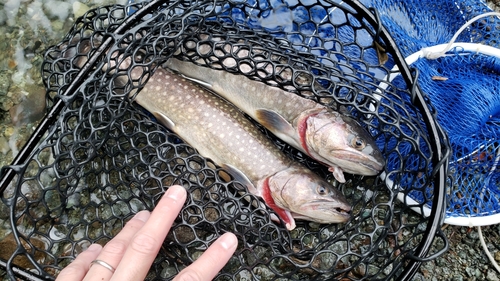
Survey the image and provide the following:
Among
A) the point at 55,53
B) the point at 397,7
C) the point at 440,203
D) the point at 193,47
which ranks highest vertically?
the point at 397,7

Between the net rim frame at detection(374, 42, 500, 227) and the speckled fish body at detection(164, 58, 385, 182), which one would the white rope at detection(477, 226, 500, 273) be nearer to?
the net rim frame at detection(374, 42, 500, 227)

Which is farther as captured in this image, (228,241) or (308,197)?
(308,197)

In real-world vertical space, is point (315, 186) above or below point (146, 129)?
above

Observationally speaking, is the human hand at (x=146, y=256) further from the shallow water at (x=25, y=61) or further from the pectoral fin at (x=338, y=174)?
the shallow water at (x=25, y=61)

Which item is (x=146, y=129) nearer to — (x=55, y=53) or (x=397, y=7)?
(x=55, y=53)

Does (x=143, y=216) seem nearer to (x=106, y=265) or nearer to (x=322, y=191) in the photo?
(x=106, y=265)

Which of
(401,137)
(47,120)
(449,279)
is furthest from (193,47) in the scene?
(449,279)

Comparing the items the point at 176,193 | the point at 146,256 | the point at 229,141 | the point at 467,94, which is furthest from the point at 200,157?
the point at 467,94
